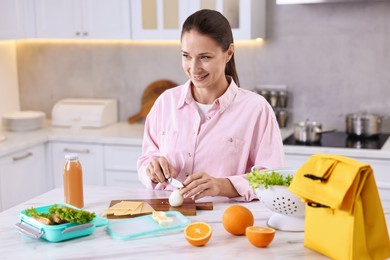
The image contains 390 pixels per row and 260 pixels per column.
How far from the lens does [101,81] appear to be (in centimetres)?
448

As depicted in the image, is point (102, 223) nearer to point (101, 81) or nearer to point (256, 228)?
point (256, 228)

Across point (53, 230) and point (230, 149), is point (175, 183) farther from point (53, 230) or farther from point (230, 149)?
point (53, 230)

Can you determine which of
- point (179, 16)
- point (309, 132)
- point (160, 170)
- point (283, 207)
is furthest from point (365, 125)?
point (283, 207)

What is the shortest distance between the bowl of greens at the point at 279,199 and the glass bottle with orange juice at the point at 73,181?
604 mm

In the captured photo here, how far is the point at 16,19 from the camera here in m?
4.14

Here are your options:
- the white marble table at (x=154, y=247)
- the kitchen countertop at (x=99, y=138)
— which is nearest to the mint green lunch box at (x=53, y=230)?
the white marble table at (x=154, y=247)

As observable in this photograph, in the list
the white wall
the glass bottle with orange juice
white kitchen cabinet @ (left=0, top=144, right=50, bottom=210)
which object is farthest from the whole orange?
the white wall

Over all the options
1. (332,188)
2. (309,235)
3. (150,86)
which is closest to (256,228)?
(309,235)

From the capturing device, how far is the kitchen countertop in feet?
11.4

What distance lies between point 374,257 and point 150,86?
2.88 m

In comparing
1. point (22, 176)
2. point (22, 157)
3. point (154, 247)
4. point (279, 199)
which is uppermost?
point (279, 199)

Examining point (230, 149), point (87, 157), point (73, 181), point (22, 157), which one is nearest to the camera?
point (73, 181)

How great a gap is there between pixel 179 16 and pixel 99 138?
0.91 metres

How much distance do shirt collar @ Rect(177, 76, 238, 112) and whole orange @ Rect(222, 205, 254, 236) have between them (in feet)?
2.01
